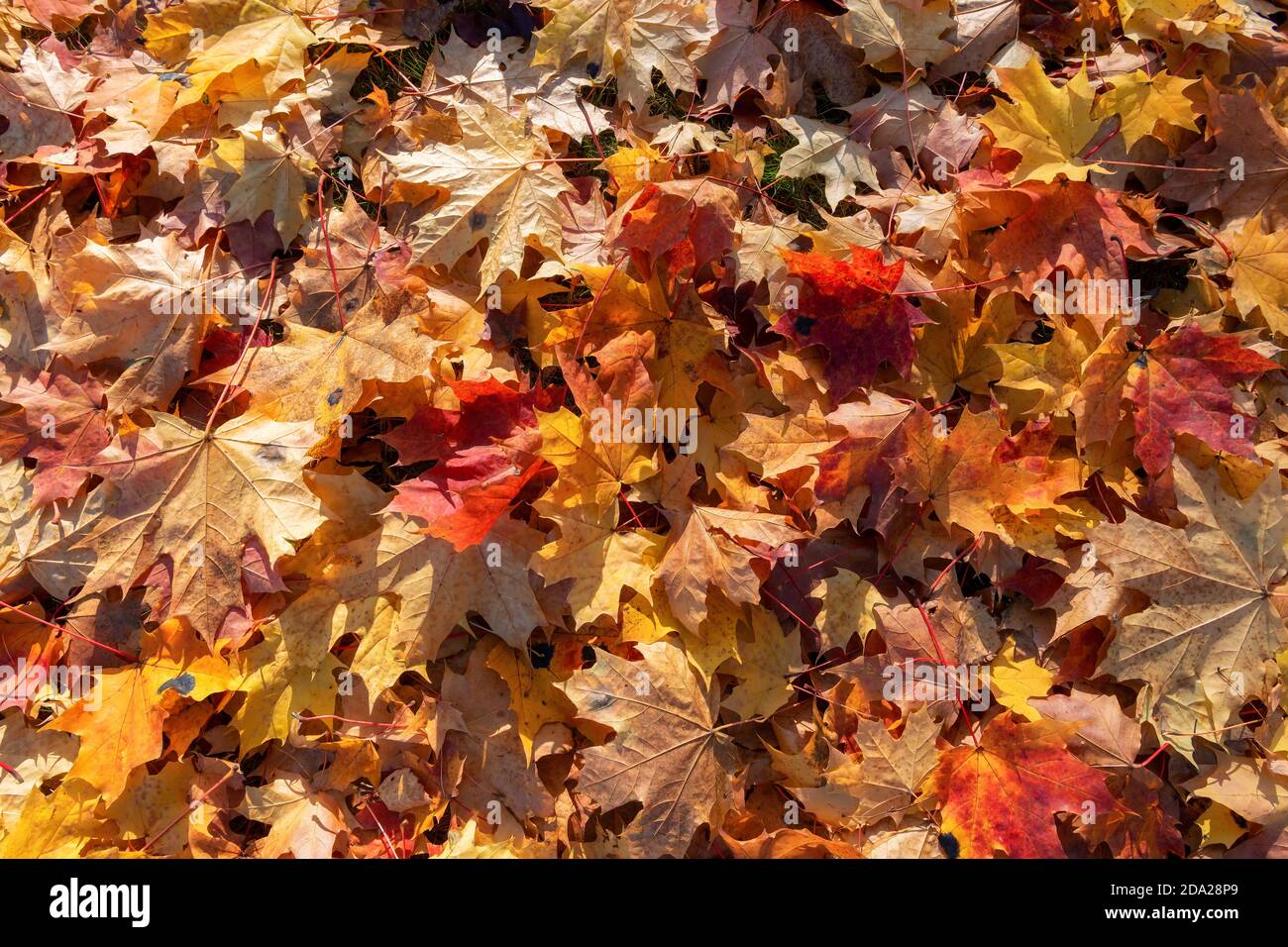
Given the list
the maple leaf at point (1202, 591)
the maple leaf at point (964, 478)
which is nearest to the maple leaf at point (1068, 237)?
the maple leaf at point (964, 478)

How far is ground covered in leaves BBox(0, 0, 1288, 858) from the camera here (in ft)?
6.47

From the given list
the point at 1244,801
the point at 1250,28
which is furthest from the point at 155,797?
the point at 1250,28

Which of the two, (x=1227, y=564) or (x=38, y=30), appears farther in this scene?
(x=38, y=30)

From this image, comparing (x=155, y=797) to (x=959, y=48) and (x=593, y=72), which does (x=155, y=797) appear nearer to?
(x=593, y=72)

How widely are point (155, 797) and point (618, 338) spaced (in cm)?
176

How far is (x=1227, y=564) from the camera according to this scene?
1969mm

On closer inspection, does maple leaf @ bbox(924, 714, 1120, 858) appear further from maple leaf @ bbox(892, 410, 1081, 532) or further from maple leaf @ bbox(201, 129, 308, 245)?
maple leaf @ bbox(201, 129, 308, 245)

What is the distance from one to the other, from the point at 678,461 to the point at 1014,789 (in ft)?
3.75

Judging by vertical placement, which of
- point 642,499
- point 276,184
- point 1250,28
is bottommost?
point 642,499

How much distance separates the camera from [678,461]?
2.12m

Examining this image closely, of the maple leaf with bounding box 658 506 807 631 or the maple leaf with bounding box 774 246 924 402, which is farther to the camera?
the maple leaf with bounding box 774 246 924 402

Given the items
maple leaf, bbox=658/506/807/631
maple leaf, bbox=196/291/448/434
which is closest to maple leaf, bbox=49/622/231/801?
maple leaf, bbox=196/291/448/434
